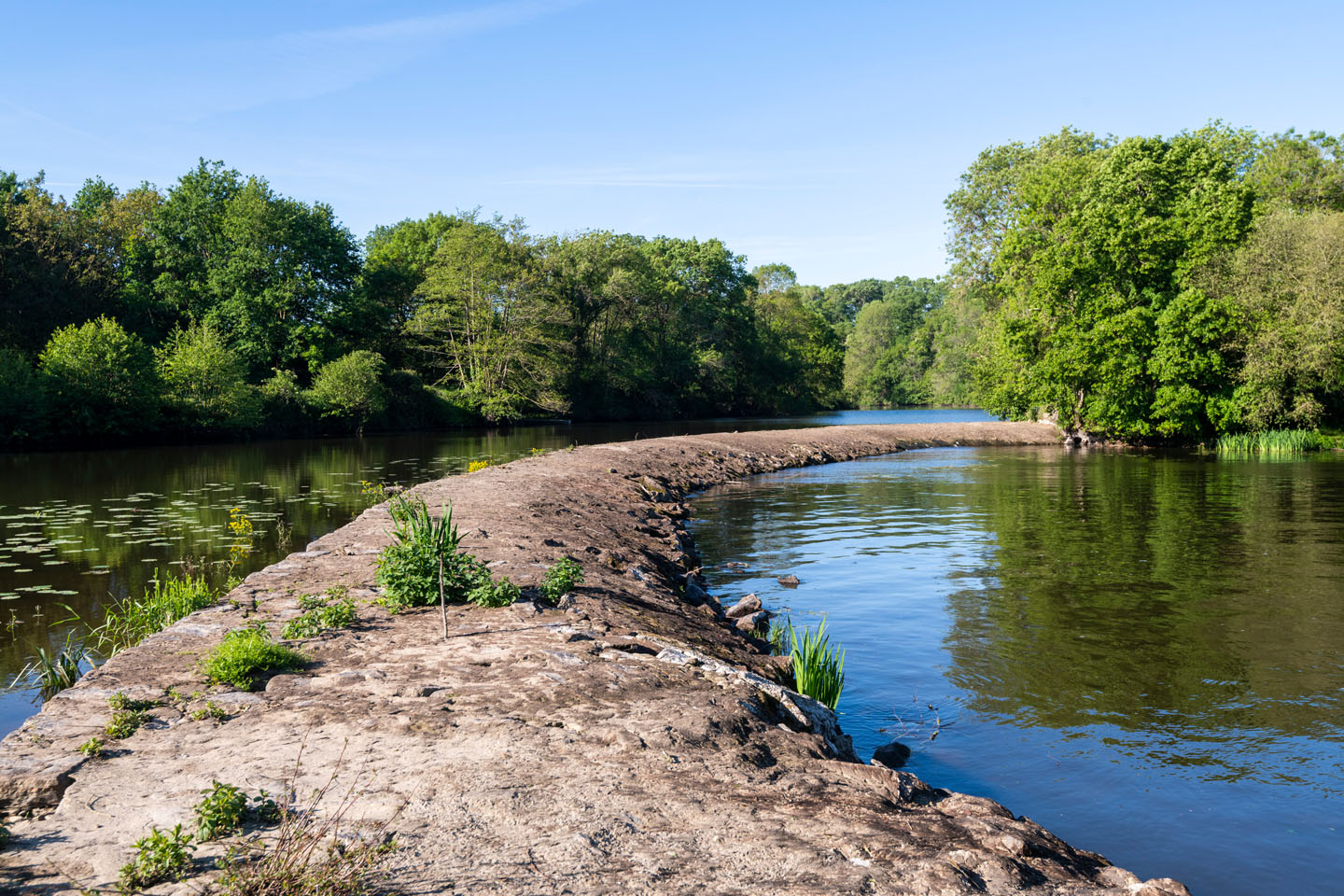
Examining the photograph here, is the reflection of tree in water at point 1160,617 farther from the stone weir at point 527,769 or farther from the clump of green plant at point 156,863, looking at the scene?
the clump of green plant at point 156,863

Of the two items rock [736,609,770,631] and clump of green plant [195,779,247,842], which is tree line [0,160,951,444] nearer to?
rock [736,609,770,631]

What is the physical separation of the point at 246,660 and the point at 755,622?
6743 mm

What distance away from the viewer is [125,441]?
4812cm

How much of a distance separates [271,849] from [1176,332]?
4431cm

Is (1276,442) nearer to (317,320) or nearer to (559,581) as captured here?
(559,581)

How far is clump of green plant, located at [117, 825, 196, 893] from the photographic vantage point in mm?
4105

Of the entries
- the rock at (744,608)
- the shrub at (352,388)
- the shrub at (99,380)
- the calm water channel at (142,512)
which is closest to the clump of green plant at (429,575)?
the calm water channel at (142,512)

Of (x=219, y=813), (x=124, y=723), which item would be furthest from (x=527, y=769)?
(x=124, y=723)

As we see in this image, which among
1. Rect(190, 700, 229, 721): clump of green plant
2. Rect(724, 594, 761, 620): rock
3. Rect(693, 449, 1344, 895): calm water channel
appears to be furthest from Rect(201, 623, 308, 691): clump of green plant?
Rect(724, 594, 761, 620): rock

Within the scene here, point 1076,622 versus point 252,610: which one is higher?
point 252,610

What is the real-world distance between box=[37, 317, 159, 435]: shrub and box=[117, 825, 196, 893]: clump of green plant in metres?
47.9

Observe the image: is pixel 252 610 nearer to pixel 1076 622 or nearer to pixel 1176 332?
pixel 1076 622

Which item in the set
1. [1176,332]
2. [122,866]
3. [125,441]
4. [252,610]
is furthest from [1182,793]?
[125,441]

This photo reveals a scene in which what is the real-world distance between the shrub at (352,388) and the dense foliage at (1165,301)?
38.5m
